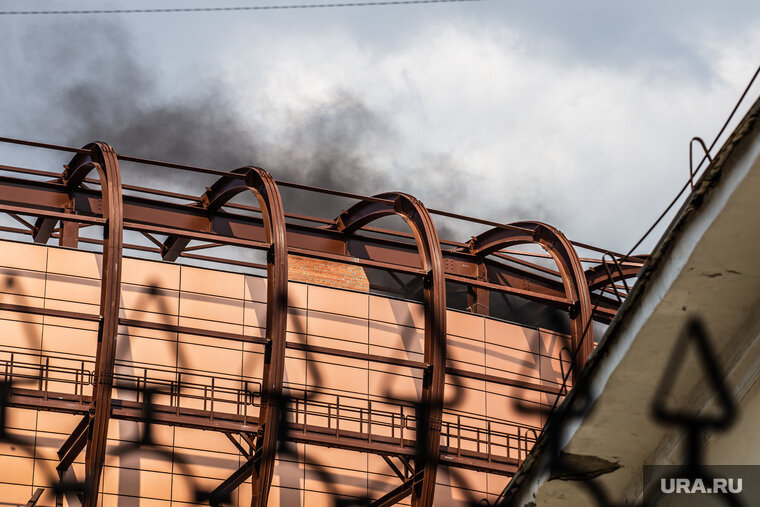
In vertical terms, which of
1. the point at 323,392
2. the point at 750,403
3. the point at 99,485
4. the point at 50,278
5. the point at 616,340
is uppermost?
the point at 50,278

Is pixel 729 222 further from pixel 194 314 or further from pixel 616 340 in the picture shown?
pixel 194 314

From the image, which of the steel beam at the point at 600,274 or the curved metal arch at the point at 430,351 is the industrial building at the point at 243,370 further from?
the steel beam at the point at 600,274

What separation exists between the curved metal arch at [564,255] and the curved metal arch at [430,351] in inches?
149

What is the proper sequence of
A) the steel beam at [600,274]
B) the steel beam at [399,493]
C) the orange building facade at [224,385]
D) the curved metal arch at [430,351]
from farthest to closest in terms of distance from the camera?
the steel beam at [600,274] → the steel beam at [399,493] → the curved metal arch at [430,351] → the orange building facade at [224,385]

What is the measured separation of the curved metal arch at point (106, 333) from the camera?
21.7m

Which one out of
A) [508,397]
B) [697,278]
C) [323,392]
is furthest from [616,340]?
[508,397]

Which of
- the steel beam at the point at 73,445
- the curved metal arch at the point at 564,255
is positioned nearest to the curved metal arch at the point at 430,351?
the curved metal arch at the point at 564,255

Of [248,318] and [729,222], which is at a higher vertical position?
[248,318]

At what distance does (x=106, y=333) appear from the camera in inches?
871

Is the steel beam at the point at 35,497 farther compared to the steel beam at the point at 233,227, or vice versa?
the steel beam at the point at 233,227

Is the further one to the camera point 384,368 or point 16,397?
point 384,368

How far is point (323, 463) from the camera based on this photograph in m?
25.5

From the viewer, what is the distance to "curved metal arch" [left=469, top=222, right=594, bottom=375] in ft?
92.9

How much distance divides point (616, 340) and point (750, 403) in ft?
3.18
